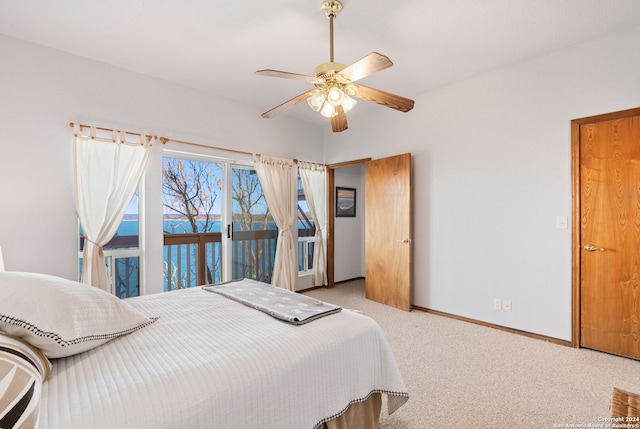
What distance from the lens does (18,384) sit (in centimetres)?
76

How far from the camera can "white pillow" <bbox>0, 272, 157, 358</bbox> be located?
1.01 metres

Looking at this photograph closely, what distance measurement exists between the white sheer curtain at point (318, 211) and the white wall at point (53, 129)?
2.08 meters

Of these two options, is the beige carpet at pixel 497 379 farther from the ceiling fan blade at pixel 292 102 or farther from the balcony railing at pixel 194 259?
the ceiling fan blade at pixel 292 102

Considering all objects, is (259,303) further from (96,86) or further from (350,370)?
(96,86)

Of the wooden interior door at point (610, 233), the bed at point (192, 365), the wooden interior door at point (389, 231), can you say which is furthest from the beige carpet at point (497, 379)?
the wooden interior door at point (389, 231)

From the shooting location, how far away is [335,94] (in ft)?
6.41

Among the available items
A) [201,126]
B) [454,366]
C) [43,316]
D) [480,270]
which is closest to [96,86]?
[201,126]

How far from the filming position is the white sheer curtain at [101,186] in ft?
9.10

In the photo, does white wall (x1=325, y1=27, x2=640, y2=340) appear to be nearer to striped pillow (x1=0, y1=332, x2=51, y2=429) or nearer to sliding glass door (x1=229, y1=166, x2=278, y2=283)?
sliding glass door (x1=229, y1=166, x2=278, y2=283)

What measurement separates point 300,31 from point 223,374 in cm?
245

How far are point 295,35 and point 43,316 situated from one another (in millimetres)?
2438

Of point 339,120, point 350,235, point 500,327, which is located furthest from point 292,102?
point 350,235

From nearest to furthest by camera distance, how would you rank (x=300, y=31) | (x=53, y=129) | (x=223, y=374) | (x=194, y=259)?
(x=223, y=374)
(x=300, y=31)
(x=53, y=129)
(x=194, y=259)

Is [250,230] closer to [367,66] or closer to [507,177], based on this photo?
[367,66]
